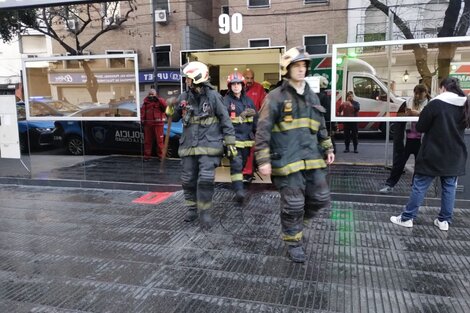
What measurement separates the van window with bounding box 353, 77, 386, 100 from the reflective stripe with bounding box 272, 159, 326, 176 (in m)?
2.60

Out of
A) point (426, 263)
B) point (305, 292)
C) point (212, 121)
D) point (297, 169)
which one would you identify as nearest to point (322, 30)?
point (212, 121)

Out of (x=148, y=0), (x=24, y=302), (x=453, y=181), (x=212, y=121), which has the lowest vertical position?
(x=24, y=302)

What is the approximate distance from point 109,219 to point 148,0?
368 cm

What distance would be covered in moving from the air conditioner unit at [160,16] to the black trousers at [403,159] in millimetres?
4158

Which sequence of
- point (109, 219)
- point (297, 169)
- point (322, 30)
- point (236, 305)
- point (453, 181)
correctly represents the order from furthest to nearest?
1. point (322, 30)
2. point (109, 219)
3. point (453, 181)
4. point (297, 169)
5. point (236, 305)

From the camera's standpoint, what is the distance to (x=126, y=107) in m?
6.80

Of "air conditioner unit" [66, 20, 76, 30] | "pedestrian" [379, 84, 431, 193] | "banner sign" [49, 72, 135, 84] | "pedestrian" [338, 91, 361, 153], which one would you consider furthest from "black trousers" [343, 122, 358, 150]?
"air conditioner unit" [66, 20, 76, 30]

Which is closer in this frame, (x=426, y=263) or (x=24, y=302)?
(x=24, y=302)

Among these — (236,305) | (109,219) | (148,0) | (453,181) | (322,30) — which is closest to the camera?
(236,305)

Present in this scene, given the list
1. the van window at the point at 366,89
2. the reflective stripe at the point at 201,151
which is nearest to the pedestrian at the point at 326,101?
the van window at the point at 366,89

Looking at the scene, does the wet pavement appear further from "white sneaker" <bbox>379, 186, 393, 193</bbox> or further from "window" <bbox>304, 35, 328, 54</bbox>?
"window" <bbox>304, 35, 328, 54</bbox>

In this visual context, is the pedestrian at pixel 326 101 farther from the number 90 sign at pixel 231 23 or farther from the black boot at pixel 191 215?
the black boot at pixel 191 215

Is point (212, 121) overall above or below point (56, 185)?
above

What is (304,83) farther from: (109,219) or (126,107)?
(126,107)
